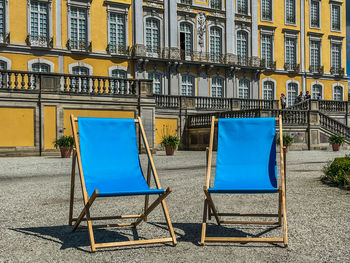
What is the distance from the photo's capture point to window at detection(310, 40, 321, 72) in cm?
3288

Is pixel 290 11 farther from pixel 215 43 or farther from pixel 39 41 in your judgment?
pixel 39 41

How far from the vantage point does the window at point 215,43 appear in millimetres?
28484

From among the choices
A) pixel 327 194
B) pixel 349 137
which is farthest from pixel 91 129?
pixel 349 137

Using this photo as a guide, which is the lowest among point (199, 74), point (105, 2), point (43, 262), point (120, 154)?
point (43, 262)

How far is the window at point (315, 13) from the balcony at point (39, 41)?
20.0 m

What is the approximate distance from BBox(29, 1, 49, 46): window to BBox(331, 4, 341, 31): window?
22.1 meters

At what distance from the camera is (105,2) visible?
2516cm

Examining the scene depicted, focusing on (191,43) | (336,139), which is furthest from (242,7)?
(336,139)

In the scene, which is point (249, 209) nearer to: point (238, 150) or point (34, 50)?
point (238, 150)

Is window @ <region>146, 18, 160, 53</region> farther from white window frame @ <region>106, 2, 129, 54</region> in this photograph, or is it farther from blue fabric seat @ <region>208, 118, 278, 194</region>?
blue fabric seat @ <region>208, 118, 278, 194</region>

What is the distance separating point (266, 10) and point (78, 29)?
13973mm

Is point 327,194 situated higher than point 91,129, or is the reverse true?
point 91,129

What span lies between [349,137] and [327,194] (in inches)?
645

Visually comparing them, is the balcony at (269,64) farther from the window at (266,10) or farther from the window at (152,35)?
the window at (152,35)
